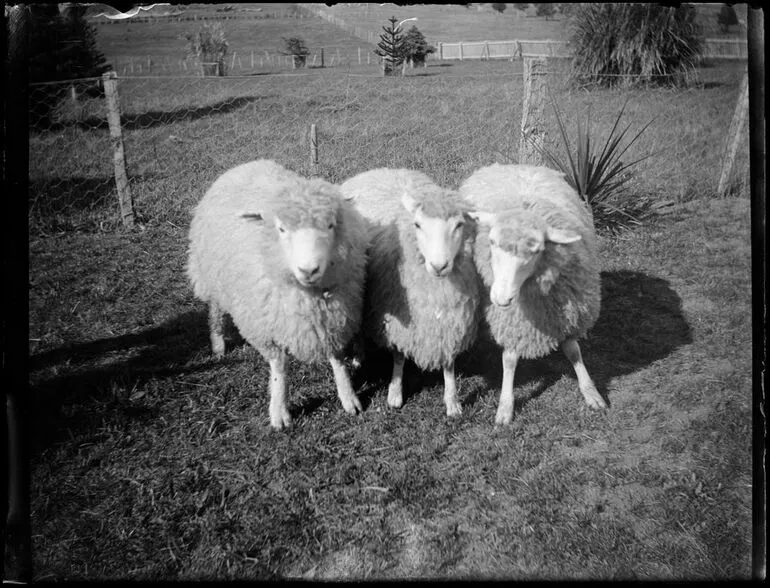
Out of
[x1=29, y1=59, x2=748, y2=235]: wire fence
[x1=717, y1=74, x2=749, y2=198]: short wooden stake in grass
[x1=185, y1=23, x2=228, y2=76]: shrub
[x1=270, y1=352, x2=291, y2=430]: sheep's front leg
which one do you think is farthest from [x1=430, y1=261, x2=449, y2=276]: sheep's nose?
[x1=717, y1=74, x2=749, y2=198]: short wooden stake in grass

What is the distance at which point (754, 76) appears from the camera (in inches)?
72.4

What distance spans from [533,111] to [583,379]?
4296mm

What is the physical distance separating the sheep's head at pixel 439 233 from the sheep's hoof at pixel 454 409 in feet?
3.43

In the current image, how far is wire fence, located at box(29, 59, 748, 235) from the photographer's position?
24.0 ft

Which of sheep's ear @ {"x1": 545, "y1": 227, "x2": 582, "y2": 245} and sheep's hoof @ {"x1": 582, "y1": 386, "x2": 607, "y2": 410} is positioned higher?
sheep's ear @ {"x1": 545, "y1": 227, "x2": 582, "y2": 245}

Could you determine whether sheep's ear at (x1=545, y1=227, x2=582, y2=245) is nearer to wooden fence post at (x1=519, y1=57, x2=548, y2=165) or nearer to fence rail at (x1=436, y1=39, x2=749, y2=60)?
fence rail at (x1=436, y1=39, x2=749, y2=60)

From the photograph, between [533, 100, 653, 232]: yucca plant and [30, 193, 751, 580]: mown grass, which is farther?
[533, 100, 653, 232]: yucca plant

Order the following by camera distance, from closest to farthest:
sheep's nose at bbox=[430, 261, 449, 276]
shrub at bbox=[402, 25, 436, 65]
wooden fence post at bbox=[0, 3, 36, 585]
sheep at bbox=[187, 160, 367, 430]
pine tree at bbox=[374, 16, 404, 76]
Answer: wooden fence post at bbox=[0, 3, 36, 585]
sheep at bbox=[187, 160, 367, 430]
sheep's nose at bbox=[430, 261, 449, 276]
pine tree at bbox=[374, 16, 404, 76]
shrub at bbox=[402, 25, 436, 65]

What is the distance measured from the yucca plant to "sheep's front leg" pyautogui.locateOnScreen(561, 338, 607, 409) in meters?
2.92

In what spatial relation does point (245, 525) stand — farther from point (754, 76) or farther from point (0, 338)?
point (754, 76)

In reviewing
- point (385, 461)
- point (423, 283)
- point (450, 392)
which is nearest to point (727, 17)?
point (423, 283)

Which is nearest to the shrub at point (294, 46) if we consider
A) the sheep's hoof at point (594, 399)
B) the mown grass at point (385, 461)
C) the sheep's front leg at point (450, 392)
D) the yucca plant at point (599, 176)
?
the mown grass at point (385, 461)

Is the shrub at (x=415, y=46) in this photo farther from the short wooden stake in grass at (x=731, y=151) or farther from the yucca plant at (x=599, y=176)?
the short wooden stake in grass at (x=731, y=151)

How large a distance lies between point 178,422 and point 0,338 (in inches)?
74.2
